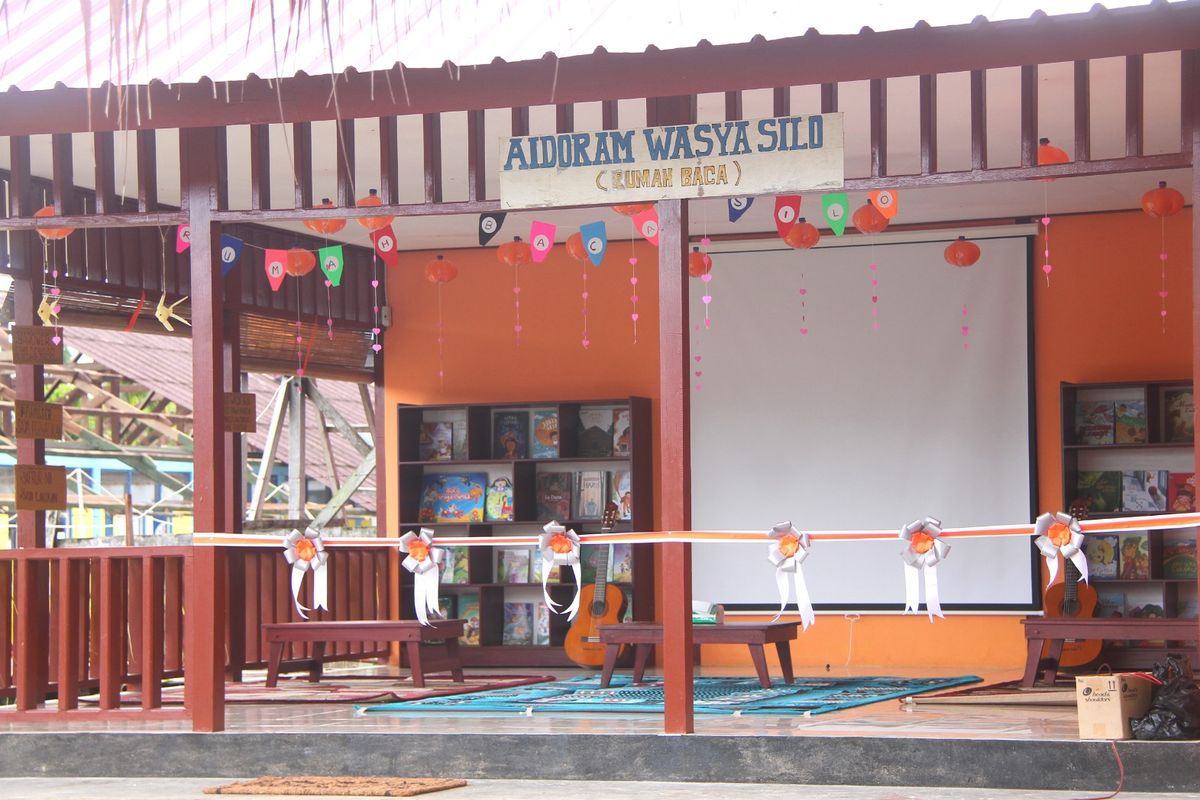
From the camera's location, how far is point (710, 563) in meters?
12.2

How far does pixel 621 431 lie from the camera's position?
12391 mm

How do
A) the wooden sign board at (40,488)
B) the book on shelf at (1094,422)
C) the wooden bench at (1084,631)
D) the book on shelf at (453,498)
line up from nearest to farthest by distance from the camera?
1. the wooden bench at (1084,631)
2. the wooden sign board at (40,488)
3. the book on shelf at (1094,422)
4. the book on shelf at (453,498)

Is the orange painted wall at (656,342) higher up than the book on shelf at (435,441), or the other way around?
the orange painted wall at (656,342)

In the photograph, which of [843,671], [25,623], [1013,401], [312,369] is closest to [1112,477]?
[1013,401]

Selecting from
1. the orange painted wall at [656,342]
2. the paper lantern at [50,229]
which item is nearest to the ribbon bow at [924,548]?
the paper lantern at [50,229]

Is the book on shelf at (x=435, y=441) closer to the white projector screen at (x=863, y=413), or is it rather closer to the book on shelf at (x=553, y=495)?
the book on shelf at (x=553, y=495)

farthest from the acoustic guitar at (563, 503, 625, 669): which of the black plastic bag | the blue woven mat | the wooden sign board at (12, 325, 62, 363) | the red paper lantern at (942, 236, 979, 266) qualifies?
the black plastic bag

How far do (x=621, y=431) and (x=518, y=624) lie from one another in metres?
1.64

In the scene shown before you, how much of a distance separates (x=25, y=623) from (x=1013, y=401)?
6.78m

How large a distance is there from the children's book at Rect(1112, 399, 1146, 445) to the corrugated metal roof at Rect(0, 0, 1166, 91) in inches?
218

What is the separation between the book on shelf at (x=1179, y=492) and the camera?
1112cm

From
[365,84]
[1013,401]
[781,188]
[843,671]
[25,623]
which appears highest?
[365,84]

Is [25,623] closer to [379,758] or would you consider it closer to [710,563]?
[379,758]

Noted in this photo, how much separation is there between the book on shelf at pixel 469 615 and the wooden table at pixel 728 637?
8.16 ft
